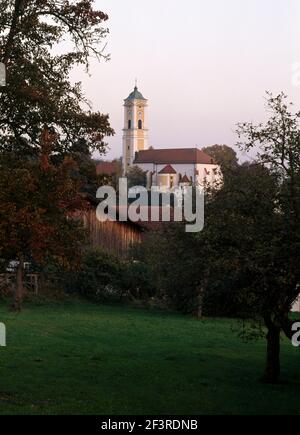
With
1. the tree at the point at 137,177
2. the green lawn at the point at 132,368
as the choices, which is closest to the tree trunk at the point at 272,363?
the green lawn at the point at 132,368

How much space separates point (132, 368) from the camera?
25219 mm

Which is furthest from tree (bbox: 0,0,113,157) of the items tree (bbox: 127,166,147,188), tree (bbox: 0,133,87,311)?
tree (bbox: 127,166,147,188)

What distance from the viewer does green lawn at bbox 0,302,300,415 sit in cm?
1881

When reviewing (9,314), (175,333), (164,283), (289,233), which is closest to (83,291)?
(9,314)

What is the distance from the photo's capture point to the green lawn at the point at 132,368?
61.7ft

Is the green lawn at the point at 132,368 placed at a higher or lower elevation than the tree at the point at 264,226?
lower

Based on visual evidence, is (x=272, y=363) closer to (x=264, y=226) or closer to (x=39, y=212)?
(x=264, y=226)

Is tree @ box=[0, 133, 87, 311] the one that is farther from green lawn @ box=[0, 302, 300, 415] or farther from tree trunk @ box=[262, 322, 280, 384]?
tree trunk @ box=[262, 322, 280, 384]

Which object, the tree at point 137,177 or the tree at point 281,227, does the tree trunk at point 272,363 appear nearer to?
the tree at point 281,227

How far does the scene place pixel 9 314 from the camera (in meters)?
39.9

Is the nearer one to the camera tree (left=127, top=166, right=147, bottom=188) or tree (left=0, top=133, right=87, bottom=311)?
tree (left=0, top=133, right=87, bottom=311)

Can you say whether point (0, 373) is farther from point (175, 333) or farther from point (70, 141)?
point (175, 333)

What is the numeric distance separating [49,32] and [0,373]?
29.2 feet

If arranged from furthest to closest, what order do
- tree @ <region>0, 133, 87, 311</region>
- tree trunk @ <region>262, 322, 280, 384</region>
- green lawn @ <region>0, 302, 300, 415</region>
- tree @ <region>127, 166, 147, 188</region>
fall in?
tree @ <region>127, 166, 147, 188</region> < tree trunk @ <region>262, 322, 280, 384</region> < green lawn @ <region>0, 302, 300, 415</region> < tree @ <region>0, 133, 87, 311</region>
